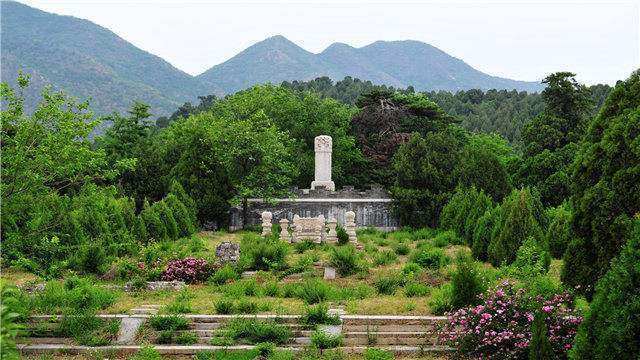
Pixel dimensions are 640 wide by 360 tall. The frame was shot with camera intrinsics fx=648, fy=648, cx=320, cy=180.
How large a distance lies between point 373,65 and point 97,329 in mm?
191481

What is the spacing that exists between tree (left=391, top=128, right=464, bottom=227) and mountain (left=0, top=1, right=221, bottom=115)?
206 ft

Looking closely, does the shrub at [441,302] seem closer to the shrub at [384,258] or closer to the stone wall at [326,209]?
the shrub at [384,258]

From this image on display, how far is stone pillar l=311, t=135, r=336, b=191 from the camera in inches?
Answer: 1215

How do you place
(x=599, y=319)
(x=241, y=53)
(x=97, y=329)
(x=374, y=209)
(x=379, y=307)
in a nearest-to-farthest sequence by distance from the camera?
(x=599, y=319)
(x=97, y=329)
(x=379, y=307)
(x=374, y=209)
(x=241, y=53)

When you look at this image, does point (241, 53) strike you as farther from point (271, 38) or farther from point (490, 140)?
point (490, 140)

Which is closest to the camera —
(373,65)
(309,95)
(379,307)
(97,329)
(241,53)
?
(97,329)

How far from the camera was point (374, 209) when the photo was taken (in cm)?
2884

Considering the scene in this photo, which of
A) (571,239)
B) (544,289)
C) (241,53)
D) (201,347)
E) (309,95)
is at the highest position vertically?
(241,53)

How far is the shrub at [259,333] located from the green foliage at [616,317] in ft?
15.9

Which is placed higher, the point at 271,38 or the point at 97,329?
the point at 271,38

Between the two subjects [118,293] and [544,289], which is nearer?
[544,289]

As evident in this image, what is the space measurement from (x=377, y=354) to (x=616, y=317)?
148 inches

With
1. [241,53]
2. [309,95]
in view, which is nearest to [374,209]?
[309,95]

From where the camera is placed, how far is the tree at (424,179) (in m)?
27.1
